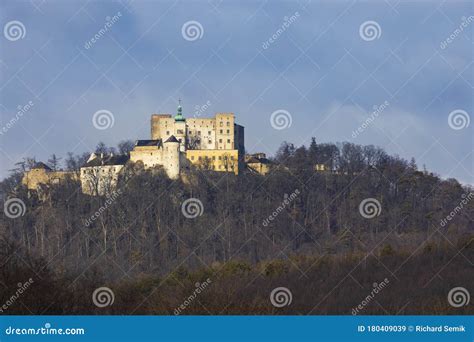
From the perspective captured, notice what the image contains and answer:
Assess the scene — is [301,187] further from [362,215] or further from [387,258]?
[387,258]

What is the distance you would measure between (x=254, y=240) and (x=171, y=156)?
22692 mm

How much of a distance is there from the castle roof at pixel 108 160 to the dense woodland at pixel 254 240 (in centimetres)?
118

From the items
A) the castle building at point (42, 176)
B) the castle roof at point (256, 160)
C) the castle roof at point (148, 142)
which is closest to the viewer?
the castle building at point (42, 176)

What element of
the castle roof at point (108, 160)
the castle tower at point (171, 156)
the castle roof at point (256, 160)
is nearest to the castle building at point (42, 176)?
the castle roof at point (108, 160)

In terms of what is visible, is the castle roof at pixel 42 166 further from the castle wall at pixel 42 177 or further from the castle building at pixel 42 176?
the castle wall at pixel 42 177

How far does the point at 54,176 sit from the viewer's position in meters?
56.3

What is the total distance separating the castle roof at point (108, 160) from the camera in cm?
5966

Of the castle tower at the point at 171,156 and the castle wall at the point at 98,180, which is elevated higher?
the castle tower at the point at 171,156

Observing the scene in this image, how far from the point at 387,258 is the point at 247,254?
19741 mm

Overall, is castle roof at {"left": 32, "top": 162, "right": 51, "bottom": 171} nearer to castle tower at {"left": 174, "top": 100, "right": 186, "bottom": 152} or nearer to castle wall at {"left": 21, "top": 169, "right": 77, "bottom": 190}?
castle wall at {"left": 21, "top": 169, "right": 77, "bottom": 190}

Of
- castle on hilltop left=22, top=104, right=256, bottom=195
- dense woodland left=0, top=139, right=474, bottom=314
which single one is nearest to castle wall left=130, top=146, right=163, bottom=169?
castle on hilltop left=22, top=104, right=256, bottom=195

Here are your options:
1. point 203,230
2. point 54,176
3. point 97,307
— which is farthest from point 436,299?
point 54,176

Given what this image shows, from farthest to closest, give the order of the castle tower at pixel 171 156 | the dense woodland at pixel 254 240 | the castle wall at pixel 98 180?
the castle tower at pixel 171 156 < the castle wall at pixel 98 180 < the dense woodland at pixel 254 240

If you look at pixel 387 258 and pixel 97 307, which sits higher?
pixel 387 258
